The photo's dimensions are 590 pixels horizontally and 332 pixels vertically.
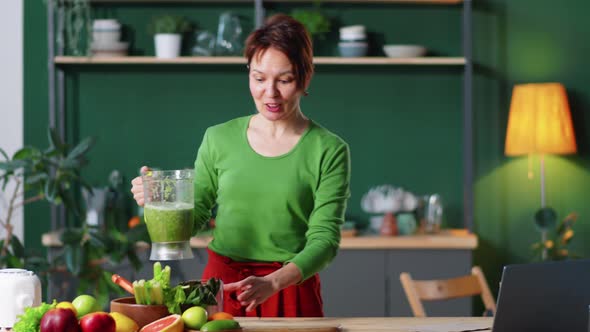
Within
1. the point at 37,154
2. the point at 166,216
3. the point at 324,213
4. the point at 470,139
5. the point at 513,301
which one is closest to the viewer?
the point at 513,301

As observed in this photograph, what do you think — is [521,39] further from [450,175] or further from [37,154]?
[37,154]

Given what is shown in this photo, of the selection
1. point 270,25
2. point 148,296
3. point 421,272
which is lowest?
point 421,272

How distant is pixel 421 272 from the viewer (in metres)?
4.60

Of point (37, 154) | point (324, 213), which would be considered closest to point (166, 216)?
point (324, 213)

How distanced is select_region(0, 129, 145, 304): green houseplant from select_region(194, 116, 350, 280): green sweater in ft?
6.84

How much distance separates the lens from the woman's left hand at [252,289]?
2.07 meters

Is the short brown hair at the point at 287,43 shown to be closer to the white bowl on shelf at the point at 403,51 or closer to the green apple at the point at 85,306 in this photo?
the green apple at the point at 85,306

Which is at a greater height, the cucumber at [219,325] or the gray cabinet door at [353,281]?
the cucumber at [219,325]

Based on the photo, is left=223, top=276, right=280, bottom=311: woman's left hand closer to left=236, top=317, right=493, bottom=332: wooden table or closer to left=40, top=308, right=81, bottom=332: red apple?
left=236, top=317, right=493, bottom=332: wooden table

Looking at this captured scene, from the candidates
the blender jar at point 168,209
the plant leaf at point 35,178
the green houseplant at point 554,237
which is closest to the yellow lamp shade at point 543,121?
the green houseplant at point 554,237

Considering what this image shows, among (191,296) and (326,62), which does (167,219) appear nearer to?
(191,296)

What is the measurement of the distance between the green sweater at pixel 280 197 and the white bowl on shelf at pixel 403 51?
8.15 feet

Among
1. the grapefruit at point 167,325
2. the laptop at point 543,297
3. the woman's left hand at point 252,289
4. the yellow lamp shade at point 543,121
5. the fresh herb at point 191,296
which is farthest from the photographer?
the yellow lamp shade at point 543,121

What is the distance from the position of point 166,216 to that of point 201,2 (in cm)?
303
